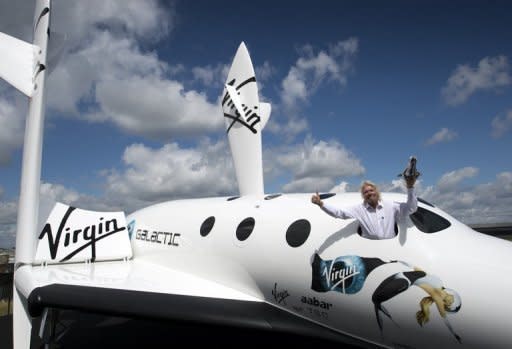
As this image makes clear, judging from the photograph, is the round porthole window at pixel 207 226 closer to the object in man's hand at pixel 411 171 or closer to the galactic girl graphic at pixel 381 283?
the galactic girl graphic at pixel 381 283

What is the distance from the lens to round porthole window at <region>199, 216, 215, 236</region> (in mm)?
8062

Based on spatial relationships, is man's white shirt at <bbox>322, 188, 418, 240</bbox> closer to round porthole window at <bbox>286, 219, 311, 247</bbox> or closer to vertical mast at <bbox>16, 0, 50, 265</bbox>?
round porthole window at <bbox>286, 219, 311, 247</bbox>

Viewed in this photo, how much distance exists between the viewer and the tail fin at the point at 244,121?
10.4 m

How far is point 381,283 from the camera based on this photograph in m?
5.04

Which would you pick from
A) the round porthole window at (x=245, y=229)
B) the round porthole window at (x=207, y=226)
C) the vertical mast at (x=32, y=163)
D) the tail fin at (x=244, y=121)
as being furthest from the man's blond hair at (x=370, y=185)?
the vertical mast at (x=32, y=163)

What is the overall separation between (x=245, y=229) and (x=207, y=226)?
127 cm

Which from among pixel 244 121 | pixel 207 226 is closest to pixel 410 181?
pixel 207 226

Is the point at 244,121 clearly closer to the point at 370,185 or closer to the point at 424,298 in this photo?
the point at 370,185

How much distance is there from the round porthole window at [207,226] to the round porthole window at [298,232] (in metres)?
2.24

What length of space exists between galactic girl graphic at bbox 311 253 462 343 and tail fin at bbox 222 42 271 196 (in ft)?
15.6

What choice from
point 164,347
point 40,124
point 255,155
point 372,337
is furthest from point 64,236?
point 372,337

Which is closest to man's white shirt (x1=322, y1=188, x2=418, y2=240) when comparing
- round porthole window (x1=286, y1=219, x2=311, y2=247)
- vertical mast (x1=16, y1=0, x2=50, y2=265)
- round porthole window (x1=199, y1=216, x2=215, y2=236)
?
round porthole window (x1=286, y1=219, x2=311, y2=247)

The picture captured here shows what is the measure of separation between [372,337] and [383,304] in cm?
60

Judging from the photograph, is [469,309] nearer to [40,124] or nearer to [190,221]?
[190,221]
